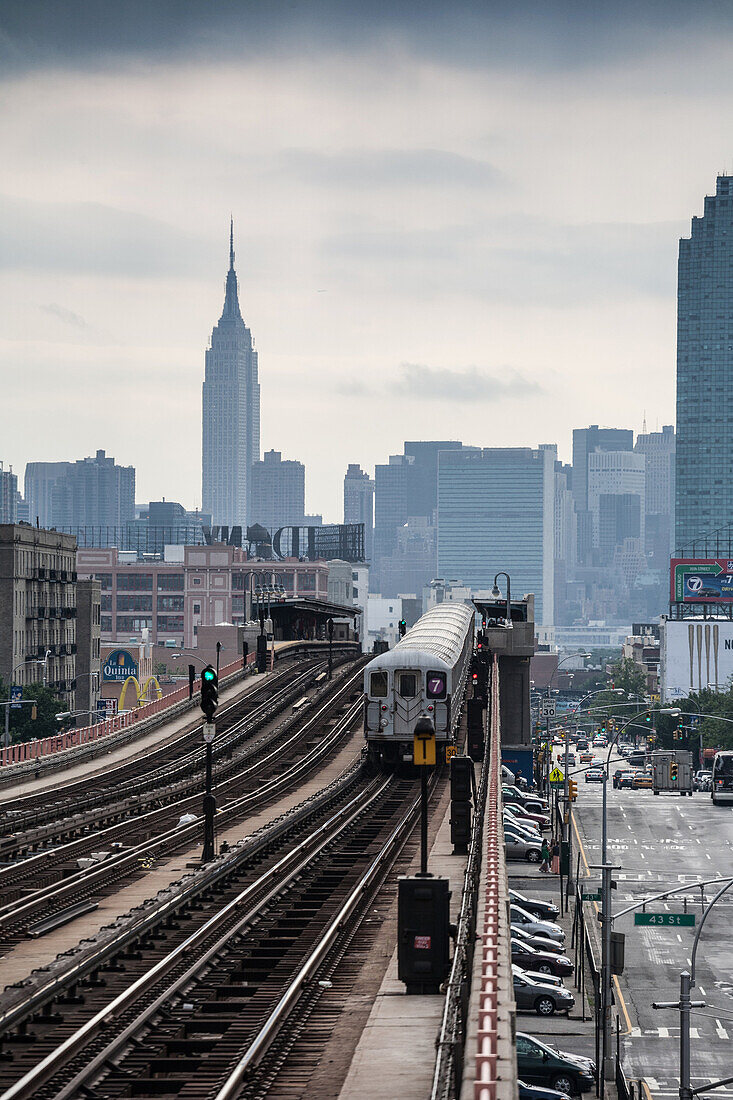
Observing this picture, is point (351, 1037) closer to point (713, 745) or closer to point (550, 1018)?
point (550, 1018)

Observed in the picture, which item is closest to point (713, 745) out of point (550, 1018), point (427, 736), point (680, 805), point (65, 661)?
point (680, 805)

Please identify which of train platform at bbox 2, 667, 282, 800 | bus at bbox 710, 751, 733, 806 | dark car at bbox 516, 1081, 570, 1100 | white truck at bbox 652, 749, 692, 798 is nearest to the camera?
dark car at bbox 516, 1081, 570, 1100

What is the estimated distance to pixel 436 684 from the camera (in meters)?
57.2

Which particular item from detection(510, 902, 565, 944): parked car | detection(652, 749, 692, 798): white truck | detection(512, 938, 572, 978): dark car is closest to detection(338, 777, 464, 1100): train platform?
detection(512, 938, 572, 978): dark car

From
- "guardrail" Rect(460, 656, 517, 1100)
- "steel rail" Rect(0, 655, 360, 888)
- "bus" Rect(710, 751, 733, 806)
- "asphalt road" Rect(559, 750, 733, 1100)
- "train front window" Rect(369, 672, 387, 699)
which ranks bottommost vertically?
"asphalt road" Rect(559, 750, 733, 1100)

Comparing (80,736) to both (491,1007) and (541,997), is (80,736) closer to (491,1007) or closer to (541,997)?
(541,997)

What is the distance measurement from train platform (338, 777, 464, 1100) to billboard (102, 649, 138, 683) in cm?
11998

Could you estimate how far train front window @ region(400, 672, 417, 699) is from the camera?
57406mm

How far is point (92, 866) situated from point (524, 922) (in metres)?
21.9

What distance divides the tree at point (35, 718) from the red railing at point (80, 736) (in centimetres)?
1711

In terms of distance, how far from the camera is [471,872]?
28.1 metres

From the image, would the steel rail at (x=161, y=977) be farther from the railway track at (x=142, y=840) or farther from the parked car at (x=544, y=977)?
the parked car at (x=544, y=977)

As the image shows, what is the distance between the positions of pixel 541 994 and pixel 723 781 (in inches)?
2517

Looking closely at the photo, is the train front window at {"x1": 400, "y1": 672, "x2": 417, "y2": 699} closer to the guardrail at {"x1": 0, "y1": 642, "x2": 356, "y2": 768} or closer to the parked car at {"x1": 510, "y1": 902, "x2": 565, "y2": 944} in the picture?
the parked car at {"x1": 510, "y1": 902, "x2": 565, "y2": 944}
